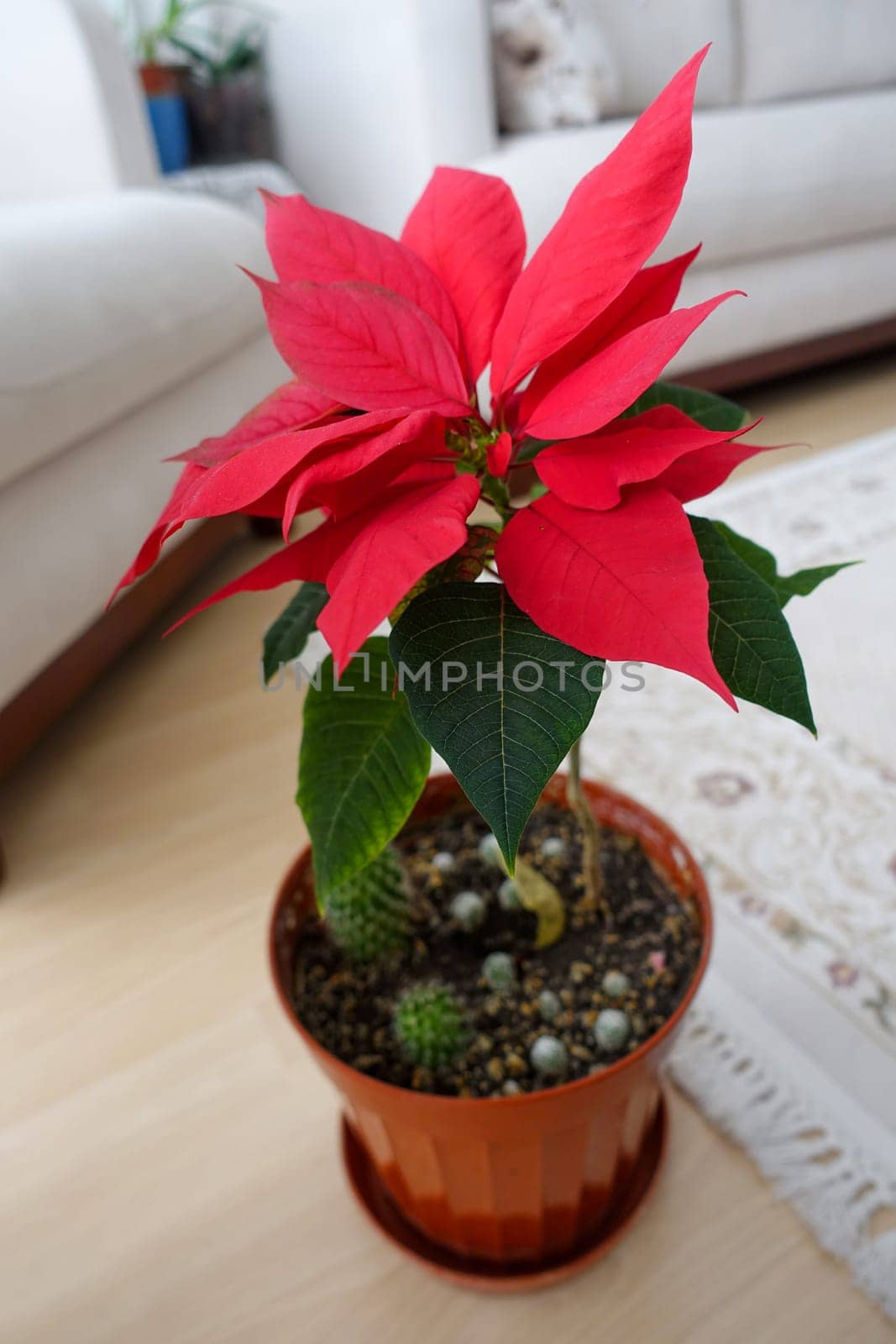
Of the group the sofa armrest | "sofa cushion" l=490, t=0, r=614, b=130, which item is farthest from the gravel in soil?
"sofa cushion" l=490, t=0, r=614, b=130

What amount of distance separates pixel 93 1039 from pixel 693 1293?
0.51 m

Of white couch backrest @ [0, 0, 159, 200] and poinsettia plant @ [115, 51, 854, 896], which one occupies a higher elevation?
white couch backrest @ [0, 0, 159, 200]

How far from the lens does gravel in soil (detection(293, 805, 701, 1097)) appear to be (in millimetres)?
549

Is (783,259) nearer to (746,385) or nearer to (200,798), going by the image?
(746,385)

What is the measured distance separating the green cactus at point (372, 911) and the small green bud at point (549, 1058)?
0.11m

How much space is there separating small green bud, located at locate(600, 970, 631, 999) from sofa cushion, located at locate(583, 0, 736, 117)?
6.47 ft

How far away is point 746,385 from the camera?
7.08ft

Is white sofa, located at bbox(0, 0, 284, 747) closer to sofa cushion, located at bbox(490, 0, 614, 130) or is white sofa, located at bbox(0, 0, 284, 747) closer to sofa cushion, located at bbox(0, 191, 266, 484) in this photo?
sofa cushion, located at bbox(0, 191, 266, 484)

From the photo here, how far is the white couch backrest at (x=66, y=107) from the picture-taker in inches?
54.9

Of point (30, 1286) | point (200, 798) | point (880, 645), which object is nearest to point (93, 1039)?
point (30, 1286)

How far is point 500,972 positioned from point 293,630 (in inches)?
9.9

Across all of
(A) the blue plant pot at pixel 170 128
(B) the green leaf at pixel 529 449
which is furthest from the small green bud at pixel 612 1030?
(A) the blue plant pot at pixel 170 128

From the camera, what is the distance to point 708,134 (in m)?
1.78

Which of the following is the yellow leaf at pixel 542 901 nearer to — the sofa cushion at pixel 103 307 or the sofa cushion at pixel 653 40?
the sofa cushion at pixel 103 307
